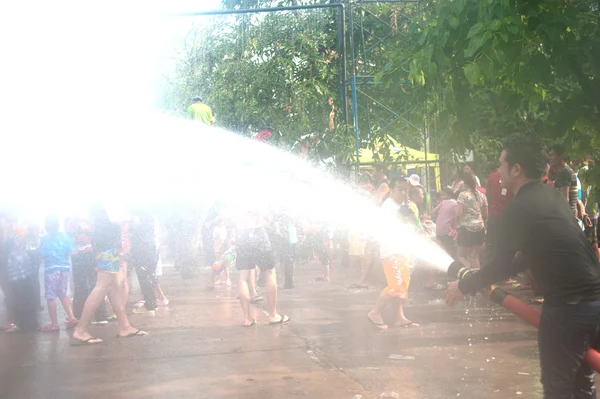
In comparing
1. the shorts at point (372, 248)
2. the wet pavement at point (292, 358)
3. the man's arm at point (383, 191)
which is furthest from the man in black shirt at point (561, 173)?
the shorts at point (372, 248)

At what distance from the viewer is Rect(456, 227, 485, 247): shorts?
11.7 meters

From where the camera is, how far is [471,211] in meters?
11.7

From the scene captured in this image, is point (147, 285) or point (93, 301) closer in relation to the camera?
point (93, 301)

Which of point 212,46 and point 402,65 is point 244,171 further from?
point 402,65

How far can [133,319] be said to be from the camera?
1030cm

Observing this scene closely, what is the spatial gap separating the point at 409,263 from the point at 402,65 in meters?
2.50

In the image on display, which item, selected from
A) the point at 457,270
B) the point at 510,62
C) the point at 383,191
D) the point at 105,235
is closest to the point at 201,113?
the point at 383,191

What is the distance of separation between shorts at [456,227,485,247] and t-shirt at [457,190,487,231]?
2.0 inches

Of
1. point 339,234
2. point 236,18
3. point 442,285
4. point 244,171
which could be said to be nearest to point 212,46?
point 236,18

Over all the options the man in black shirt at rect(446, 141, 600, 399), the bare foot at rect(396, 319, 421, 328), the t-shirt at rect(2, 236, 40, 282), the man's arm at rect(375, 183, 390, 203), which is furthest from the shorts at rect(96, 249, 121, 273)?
the man in black shirt at rect(446, 141, 600, 399)

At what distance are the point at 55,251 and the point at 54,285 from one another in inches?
15.7

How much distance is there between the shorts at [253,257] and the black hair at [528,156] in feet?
17.5

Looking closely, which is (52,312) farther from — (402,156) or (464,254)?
(402,156)

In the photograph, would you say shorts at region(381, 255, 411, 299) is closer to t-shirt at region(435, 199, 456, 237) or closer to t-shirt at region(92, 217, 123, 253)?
t-shirt at region(92, 217, 123, 253)
